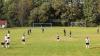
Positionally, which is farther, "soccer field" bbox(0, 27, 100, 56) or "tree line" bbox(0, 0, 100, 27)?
"tree line" bbox(0, 0, 100, 27)

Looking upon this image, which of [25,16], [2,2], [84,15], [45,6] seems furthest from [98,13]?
[2,2]

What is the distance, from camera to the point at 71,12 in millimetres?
140625

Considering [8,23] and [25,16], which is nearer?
[8,23]

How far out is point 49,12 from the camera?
143 metres

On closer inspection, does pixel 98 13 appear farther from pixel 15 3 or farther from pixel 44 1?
pixel 15 3

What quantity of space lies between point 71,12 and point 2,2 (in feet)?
105

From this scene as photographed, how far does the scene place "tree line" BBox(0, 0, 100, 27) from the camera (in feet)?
452

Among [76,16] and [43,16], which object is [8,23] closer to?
[43,16]

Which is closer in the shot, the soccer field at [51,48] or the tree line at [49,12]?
the soccer field at [51,48]

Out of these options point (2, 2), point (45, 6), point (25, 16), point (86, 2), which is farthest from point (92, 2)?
point (2, 2)

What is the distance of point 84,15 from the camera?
5531 inches

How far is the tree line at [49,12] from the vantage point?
138 meters

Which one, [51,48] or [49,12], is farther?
[49,12]

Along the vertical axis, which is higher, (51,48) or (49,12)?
(51,48)
